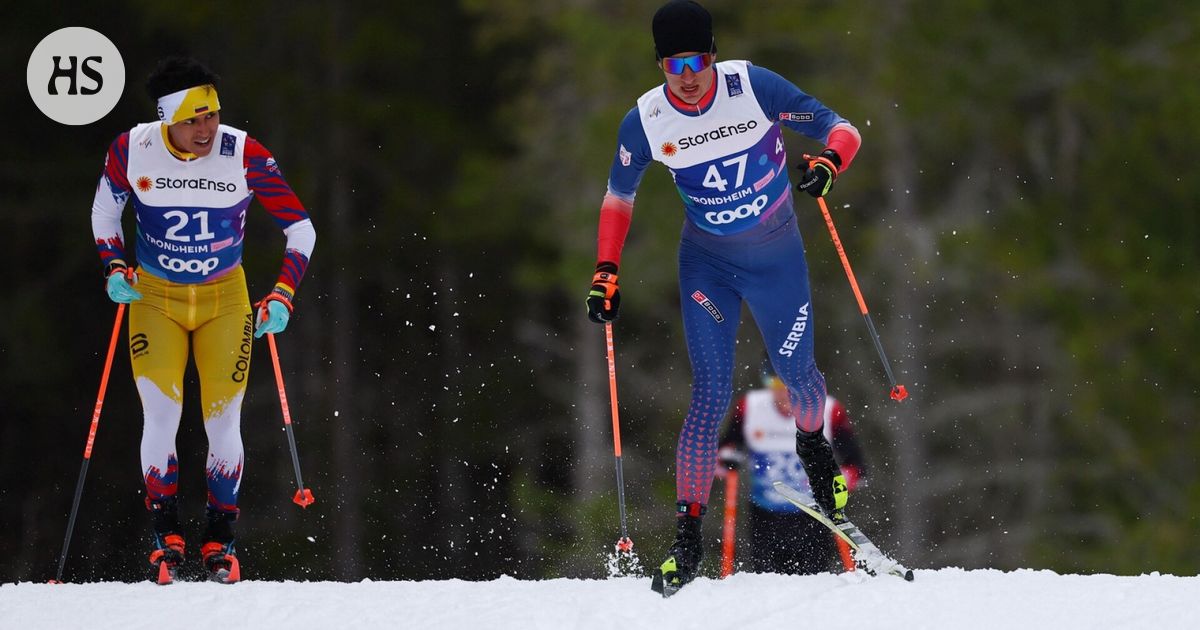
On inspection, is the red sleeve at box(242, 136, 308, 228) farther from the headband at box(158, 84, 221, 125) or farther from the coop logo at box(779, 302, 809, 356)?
the coop logo at box(779, 302, 809, 356)

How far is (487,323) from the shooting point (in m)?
19.3

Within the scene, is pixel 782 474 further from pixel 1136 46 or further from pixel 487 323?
pixel 487 323

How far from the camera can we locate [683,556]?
18.2 ft

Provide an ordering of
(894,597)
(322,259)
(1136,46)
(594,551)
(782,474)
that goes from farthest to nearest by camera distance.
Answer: (322,259)
(1136,46)
(594,551)
(782,474)
(894,597)

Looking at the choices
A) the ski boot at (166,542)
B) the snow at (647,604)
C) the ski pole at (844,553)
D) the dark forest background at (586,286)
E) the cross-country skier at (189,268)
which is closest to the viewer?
the snow at (647,604)

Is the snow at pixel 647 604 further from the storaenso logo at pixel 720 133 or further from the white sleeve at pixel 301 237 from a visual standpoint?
the storaenso logo at pixel 720 133

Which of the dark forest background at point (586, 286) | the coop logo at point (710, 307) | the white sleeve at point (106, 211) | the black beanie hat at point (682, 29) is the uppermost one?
the black beanie hat at point (682, 29)

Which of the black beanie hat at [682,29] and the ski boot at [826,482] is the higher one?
the black beanie hat at [682,29]

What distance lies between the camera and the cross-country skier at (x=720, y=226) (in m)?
5.53

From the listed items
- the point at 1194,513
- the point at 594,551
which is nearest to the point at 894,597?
the point at 594,551

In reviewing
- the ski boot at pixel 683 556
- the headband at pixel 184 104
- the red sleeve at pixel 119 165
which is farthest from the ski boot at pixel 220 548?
the ski boot at pixel 683 556

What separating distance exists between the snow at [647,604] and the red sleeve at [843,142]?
1.53 metres

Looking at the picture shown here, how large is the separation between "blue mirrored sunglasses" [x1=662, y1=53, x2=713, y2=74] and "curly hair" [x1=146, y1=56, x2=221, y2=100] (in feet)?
6.41

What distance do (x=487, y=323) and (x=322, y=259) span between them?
2739 millimetres
